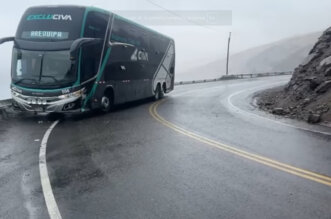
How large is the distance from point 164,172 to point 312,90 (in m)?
12.8

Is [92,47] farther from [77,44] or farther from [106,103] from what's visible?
[106,103]

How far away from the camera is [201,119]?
14.5 metres

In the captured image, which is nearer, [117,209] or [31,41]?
[117,209]

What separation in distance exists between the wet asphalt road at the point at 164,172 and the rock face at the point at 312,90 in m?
2.61

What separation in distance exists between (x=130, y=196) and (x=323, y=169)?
3765mm

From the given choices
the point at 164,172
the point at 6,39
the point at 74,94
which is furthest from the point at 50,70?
the point at 164,172

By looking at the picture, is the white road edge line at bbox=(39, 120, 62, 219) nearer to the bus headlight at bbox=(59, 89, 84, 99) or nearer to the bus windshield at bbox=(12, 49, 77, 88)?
the bus headlight at bbox=(59, 89, 84, 99)

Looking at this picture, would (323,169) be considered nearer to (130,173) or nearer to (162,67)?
(130,173)

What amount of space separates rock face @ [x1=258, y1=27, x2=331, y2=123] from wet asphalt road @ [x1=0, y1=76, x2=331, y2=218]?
2.61m

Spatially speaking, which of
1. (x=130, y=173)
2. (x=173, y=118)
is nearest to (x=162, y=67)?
(x=173, y=118)

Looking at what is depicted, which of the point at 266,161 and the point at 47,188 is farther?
the point at 266,161

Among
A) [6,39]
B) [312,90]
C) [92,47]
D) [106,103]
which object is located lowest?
[106,103]

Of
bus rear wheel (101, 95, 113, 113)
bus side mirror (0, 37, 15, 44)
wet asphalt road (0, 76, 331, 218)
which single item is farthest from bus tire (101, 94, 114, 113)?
bus side mirror (0, 37, 15, 44)

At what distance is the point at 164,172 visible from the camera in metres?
6.91
